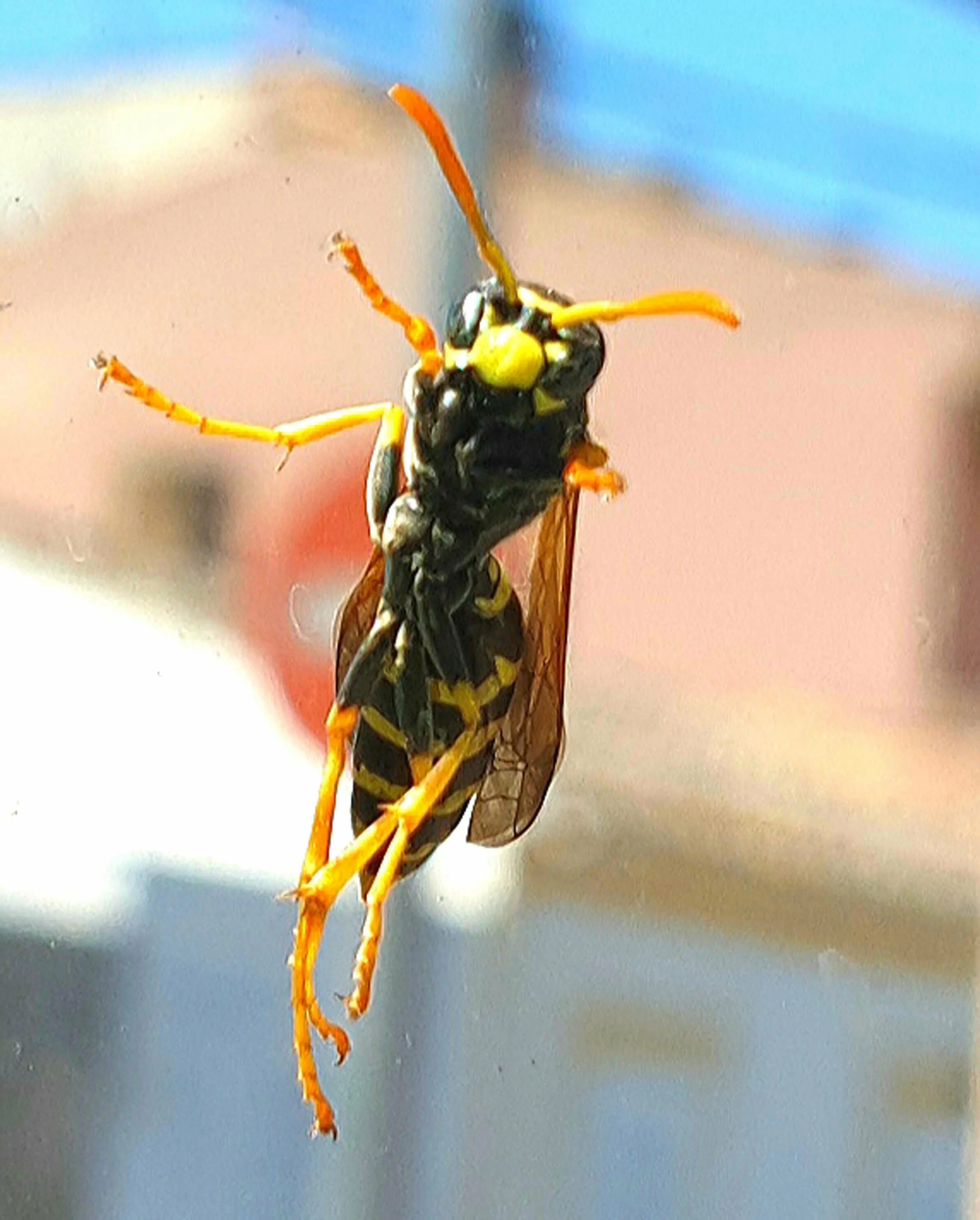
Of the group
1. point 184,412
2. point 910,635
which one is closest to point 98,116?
point 910,635

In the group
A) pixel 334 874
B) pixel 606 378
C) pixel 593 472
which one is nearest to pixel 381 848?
pixel 334 874

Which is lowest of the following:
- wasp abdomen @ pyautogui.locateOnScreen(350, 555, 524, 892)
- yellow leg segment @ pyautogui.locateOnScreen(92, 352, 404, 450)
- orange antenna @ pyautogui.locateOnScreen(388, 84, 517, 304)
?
wasp abdomen @ pyautogui.locateOnScreen(350, 555, 524, 892)

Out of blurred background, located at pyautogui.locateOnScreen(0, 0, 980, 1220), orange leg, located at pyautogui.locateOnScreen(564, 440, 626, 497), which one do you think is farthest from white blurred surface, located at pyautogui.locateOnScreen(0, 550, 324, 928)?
orange leg, located at pyautogui.locateOnScreen(564, 440, 626, 497)

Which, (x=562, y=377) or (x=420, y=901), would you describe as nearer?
(x=562, y=377)

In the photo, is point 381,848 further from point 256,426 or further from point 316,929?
point 256,426

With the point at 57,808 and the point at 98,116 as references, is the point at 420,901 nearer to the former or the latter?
the point at 57,808

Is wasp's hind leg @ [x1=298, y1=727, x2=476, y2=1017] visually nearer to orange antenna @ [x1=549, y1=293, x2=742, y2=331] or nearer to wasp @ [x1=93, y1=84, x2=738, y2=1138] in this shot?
wasp @ [x1=93, y1=84, x2=738, y2=1138]
